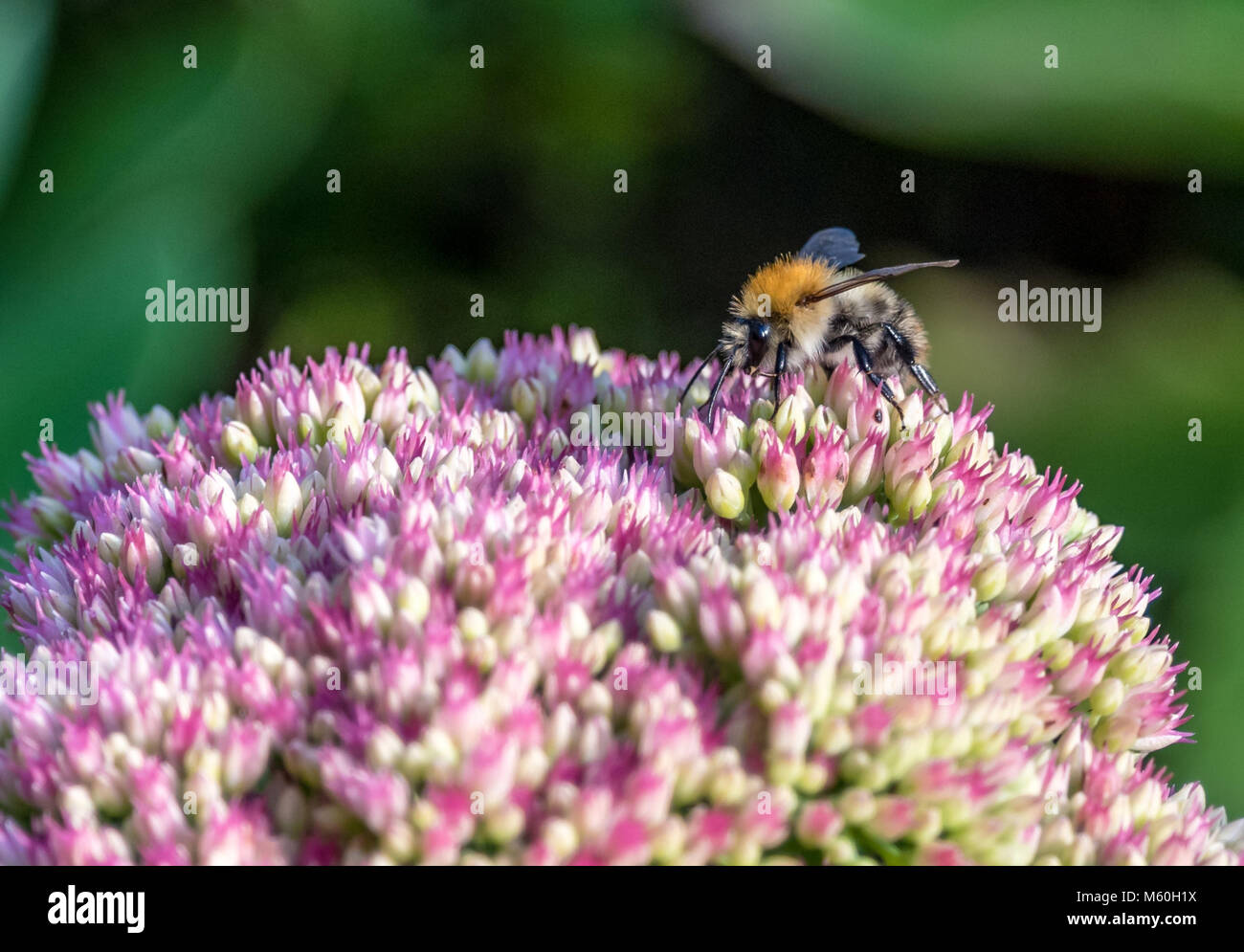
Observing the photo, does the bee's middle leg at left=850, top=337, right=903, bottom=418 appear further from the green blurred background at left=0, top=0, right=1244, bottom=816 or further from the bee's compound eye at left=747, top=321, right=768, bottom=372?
the green blurred background at left=0, top=0, right=1244, bottom=816

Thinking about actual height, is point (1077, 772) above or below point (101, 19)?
below

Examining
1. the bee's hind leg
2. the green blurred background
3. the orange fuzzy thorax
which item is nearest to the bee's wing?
the orange fuzzy thorax

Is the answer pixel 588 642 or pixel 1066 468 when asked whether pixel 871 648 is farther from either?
pixel 1066 468

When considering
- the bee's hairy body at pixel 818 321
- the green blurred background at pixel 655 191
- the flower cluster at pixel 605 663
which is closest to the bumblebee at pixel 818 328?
the bee's hairy body at pixel 818 321

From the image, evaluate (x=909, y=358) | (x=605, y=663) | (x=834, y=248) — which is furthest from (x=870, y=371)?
(x=605, y=663)

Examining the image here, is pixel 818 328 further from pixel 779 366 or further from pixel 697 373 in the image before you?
pixel 697 373
